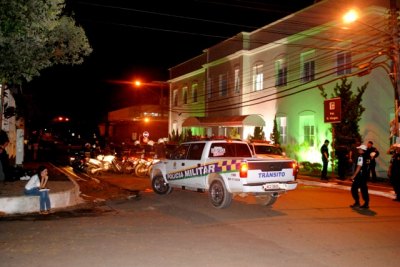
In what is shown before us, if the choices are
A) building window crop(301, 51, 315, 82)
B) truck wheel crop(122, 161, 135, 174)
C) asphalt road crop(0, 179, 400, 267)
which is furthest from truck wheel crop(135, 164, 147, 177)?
building window crop(301, 51, 315, 82)

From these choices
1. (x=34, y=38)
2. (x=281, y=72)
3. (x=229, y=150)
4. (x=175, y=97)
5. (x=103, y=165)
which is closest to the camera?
(x=34, y=38)

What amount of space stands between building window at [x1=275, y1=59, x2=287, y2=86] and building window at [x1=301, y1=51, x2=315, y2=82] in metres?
1.57

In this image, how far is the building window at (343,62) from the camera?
21.5 metres

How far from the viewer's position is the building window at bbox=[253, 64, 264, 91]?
1122 inches

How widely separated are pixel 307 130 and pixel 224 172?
14.5 m

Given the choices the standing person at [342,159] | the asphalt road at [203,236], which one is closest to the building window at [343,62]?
the standing person at [342,159]

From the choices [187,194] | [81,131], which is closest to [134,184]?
[187,194]

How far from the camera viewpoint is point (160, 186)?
45.8 ft

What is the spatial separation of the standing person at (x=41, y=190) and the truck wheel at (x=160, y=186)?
411 cm

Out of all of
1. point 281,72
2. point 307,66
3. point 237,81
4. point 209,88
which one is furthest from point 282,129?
point 209,88

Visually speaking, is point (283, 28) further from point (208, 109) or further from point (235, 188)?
point (235, 188)

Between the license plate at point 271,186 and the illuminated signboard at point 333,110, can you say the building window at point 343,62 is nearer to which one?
the illuminated signboard at point 333,110

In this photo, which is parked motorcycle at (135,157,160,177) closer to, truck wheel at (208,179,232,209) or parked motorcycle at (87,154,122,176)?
parked motorcycle at (87,154,122,176)

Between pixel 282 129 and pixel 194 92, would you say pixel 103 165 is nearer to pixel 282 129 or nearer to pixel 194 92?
pixel 282 129
